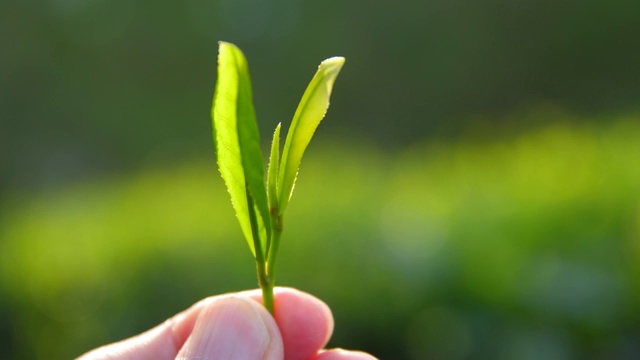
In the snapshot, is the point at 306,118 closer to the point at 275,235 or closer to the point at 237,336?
the point at 275,235

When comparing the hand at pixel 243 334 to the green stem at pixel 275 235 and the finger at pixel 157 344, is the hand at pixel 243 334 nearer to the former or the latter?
the finger at pixel 157 344

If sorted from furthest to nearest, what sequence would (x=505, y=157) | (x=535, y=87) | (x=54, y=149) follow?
(x=54, y=149)
(x=535, y=87)
(x=505, y=157)

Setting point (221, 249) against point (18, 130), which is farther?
point (18, 130)

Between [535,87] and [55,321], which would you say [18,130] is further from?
[55,321]

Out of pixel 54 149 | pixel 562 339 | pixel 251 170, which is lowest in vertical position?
pixel 54 149

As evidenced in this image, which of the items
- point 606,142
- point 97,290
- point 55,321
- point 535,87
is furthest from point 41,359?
point 535,87

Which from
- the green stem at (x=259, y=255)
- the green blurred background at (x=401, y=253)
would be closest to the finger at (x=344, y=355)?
the green stem at (x=259, y=255)
